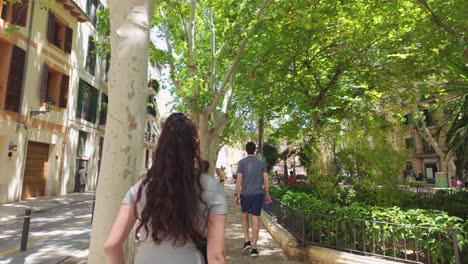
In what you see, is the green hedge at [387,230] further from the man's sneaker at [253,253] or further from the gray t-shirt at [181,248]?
the gray t-shirt at [181,248]

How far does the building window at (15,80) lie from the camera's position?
1428 cm

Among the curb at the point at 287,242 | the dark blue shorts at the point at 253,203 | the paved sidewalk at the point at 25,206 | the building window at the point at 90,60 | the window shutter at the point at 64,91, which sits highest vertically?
the building window at the point at 90,60

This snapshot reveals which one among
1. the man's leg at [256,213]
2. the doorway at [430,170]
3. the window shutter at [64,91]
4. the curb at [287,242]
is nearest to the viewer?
the curb at [287,242]

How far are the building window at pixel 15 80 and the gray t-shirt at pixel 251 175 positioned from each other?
1284cm

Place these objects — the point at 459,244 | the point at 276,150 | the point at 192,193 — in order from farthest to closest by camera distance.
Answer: the point at 276,150, the point at 459,244, the point at 192,193

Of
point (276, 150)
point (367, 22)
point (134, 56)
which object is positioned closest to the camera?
point (134, 56)

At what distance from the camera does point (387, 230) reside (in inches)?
192

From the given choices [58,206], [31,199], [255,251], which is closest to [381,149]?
[255,251]

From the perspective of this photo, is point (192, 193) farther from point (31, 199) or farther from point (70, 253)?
point (31, 199)

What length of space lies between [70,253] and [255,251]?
12.5 feet

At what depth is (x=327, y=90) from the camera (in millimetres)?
12281

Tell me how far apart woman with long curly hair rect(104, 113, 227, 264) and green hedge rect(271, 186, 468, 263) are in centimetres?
386

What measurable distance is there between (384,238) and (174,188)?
4.18 meters

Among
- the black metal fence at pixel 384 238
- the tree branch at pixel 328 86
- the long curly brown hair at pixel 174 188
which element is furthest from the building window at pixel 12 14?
the long curly brown hair at pixel 174 188
